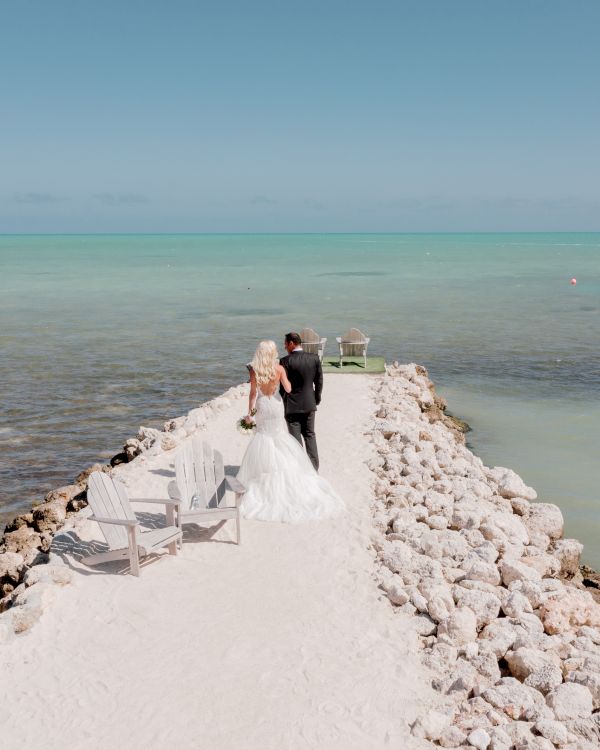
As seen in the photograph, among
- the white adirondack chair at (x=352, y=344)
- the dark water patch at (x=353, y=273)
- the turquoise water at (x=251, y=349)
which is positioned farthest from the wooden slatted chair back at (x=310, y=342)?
the dark water patch at (x=353, y=273)

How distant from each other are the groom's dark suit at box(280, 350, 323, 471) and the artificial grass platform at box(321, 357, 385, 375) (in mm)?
9210

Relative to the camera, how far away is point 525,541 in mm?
9273

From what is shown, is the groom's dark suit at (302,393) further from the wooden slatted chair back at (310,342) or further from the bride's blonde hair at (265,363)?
the wooden slatted chair back at (310,342)

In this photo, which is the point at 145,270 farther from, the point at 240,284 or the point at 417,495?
the point at 417,495

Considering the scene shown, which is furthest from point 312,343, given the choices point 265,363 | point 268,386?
point 265,363

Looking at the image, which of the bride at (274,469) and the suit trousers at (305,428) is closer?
the bride at (274,469)

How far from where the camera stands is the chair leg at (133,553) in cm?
772

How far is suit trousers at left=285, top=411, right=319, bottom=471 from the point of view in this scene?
10344mm

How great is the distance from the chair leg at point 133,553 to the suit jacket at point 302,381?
319cm

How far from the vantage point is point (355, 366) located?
20422 millimetres

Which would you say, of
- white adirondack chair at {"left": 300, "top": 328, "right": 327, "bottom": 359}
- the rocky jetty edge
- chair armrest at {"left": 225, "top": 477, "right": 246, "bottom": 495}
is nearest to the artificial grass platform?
white adirondack chair at {"left": 300, "top": 328, "right": 327, "bottom": 359}

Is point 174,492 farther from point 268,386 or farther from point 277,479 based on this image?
point 268,386

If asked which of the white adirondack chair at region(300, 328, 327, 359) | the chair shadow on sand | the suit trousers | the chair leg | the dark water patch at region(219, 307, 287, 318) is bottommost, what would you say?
the chair shadow on sand

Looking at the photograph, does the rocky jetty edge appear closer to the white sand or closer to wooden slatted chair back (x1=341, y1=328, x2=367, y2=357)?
the white sand
